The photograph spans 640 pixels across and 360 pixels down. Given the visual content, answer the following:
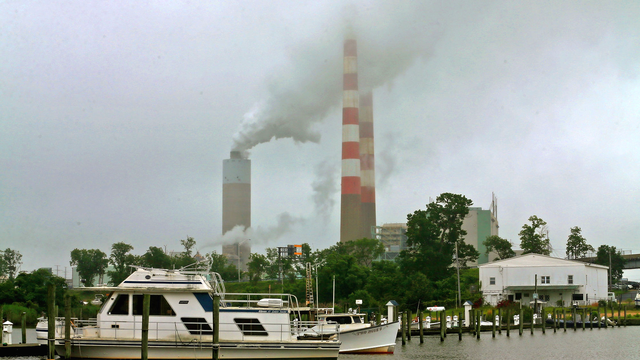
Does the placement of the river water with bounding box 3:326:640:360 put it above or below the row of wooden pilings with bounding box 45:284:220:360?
below

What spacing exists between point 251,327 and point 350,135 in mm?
102913

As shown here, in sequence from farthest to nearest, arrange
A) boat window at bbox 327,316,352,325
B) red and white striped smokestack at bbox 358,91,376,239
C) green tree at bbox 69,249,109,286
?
1. red and white striped smokestack at bbox 358,91,376,239
2. green tree at bbox 69,249,109,286
3. boat window at bbox 327,316,352,325

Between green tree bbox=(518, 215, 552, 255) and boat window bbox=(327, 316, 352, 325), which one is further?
green tree bbox=(518, 215, 552, 255)

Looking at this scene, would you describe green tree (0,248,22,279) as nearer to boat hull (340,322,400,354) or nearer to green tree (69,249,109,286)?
green tree (69,249,109,286)

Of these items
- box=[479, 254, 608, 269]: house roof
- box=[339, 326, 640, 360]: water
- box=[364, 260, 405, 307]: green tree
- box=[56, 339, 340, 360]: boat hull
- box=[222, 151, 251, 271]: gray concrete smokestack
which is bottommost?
box=[339, 326, 640, 360]: water

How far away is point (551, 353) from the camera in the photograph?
48.2 metres

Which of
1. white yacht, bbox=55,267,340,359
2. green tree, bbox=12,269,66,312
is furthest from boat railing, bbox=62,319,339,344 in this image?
green tree, bbox=12,269,66,312

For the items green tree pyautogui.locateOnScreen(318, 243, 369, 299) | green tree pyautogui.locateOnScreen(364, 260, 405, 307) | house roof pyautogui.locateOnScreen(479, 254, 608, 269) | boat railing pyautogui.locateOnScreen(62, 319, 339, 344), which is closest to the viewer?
boat railing pyautogui.locateOnScreen(62, 319, 339, 344)

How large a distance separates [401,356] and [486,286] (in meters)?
60.3

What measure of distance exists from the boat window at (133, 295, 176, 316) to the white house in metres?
72.6

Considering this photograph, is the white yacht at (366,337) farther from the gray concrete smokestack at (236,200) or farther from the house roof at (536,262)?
the gray concrete smokestack at (236,200)

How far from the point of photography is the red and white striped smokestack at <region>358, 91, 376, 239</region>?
14538 cm

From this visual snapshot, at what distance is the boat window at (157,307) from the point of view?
112ft

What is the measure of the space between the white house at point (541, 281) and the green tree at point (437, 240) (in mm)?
4427
